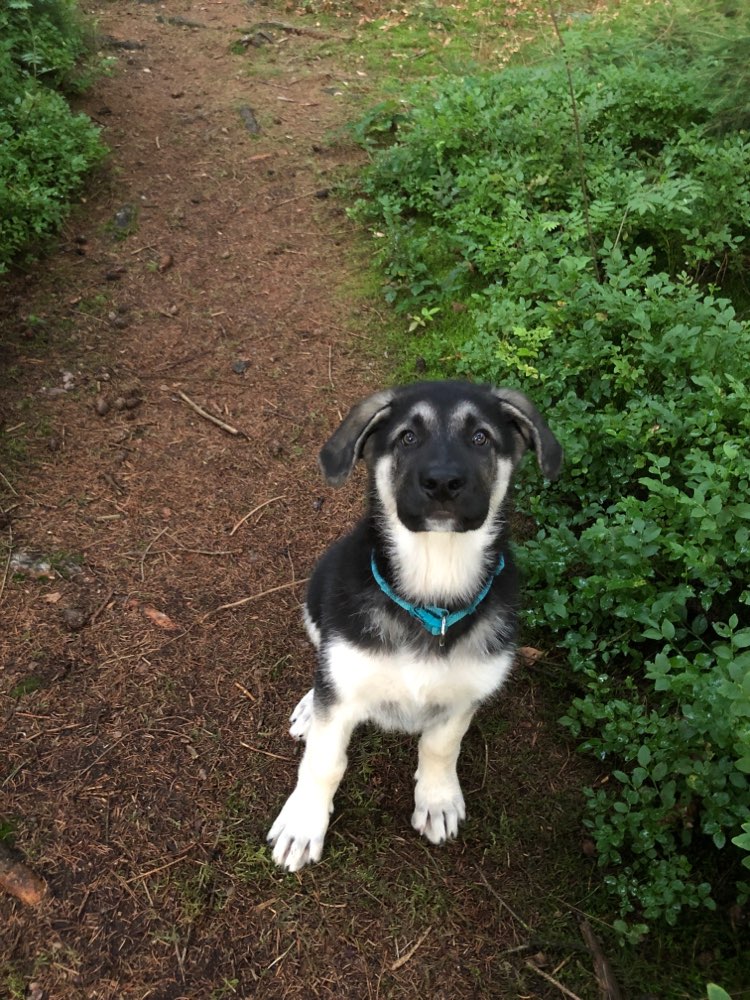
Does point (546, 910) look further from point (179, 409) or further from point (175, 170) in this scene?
point (175, 170)

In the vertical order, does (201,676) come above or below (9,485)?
below

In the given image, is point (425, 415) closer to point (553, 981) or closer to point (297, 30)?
point (553, 981)

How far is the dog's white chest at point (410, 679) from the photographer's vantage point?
2.72 meters

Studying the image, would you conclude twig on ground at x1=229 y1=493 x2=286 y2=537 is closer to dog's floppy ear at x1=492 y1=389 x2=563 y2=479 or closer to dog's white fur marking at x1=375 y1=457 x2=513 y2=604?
dog's white fur marking at x1=375 y1=457 x2=513 y2=604

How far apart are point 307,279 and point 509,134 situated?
2068 mm

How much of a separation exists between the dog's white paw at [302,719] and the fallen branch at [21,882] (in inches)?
45.1

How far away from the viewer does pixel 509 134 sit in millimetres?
6141

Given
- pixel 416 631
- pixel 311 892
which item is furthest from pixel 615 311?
pixel 311 892

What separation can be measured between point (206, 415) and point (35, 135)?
9.20ft

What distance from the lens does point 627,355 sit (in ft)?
13.2

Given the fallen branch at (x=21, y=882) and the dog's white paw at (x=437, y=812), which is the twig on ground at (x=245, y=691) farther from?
the fallen branch at (x=21, y=882)

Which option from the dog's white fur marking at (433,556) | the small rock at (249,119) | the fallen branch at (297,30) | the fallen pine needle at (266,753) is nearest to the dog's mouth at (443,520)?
the dog's white fur marking at (433,556)

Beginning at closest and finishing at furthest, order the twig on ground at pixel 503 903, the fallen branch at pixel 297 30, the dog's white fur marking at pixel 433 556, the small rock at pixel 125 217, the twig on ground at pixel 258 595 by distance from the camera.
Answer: the dog's white fur marking at pixel 433 556 < the twig on ground at pixel 503 903 < the twig on ground at pixel 258 595 < the small rock at pixel 125 217 < the fallen branch at pixel 297 30

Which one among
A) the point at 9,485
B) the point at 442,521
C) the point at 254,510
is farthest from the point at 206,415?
the point at 442,521
